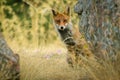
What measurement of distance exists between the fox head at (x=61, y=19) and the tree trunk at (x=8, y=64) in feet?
8.31

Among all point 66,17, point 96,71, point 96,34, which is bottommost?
point 96,71

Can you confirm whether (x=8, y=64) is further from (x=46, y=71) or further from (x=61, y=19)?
(x=61, y=19)

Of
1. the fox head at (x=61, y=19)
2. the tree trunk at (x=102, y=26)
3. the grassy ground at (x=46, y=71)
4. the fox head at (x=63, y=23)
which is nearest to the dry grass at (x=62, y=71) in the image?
the grassy ground at (x=46, y=71)

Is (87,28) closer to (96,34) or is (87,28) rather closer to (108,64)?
(96,34)

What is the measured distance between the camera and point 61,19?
855 centimetres

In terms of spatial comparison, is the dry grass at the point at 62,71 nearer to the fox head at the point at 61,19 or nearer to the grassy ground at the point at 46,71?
the grassy ground at the point at 46,71

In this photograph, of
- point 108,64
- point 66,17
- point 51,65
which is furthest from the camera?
point 66,17

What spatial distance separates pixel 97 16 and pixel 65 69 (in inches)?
56.0

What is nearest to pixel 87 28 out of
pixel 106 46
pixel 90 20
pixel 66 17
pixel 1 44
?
pixel 90 20

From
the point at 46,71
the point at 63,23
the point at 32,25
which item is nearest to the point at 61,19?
the point at 63,23

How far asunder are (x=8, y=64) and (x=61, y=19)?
111 inches

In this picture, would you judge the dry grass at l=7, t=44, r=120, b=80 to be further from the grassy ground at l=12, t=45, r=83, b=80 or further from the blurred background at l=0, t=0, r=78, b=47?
the blurred background at l=0, t=0, r=78, b=47

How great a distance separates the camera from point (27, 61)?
23.1 feet

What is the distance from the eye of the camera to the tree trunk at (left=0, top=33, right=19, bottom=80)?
581 cm
